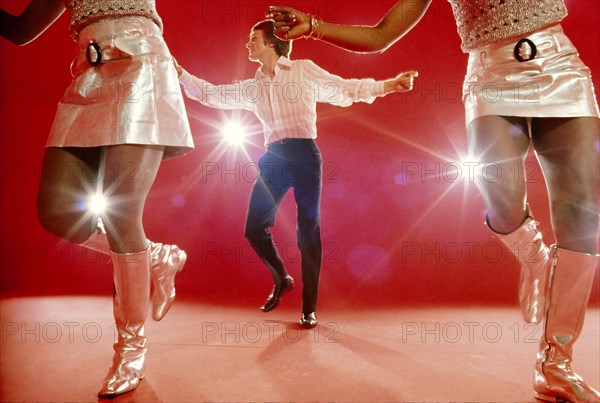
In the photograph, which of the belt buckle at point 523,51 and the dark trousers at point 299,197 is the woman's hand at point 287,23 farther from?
the dark trousers at point 299,197

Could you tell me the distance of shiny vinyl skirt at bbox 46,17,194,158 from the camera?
1.33 meters

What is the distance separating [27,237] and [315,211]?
2.21 m

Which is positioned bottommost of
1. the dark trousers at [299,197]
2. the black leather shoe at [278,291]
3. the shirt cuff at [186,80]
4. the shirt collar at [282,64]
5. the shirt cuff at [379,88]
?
the black leather shoe at [278,291]

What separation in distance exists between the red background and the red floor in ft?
1.78

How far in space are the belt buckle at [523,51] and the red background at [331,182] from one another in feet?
6.61

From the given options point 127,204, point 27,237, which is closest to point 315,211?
point 127,204

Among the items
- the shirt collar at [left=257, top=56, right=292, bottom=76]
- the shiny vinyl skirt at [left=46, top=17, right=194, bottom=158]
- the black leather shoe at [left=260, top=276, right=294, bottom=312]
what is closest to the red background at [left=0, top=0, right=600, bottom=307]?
A: the black leather shoe at [left=260, top=276, right=294, bottom=312]

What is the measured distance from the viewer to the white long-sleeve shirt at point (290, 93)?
2.39 meters

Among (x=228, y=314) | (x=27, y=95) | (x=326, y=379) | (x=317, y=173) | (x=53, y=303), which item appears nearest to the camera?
(x=326, y=379)

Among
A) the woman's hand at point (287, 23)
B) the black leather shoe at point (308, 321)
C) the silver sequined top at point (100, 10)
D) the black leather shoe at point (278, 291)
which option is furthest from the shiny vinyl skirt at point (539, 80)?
the black leather shoe at point (278, 291)

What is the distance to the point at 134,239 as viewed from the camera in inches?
54.9

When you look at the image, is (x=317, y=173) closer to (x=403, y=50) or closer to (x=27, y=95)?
(x=403, y=50)

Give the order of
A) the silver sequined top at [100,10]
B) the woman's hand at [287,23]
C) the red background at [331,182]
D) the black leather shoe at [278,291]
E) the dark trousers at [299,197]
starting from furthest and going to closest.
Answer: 1. the red background at [331,182]
2. the black leather shoe at [278,291]
3. the dark trousers at [299,197]
4. the silver sequined top at [100,10]
5. the woman's hand at [287,23]

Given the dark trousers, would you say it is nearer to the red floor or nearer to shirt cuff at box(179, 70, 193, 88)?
the red floor
